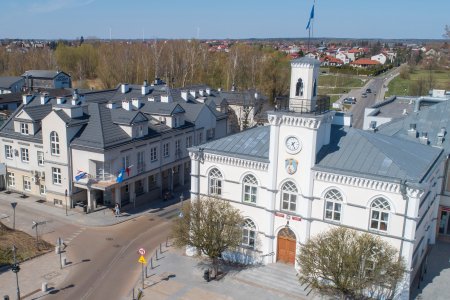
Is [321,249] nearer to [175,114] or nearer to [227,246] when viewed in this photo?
[227,246]

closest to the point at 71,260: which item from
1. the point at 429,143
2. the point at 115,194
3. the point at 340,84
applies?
the point at 115,194

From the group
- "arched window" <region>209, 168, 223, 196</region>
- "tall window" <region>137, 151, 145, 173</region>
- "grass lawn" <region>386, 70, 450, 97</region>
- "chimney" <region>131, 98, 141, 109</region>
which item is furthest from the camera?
"grass lawn" <region>386, 70, 450, 97</region>

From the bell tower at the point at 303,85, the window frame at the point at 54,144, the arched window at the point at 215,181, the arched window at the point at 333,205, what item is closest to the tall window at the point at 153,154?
the window frame at the point at 54,144

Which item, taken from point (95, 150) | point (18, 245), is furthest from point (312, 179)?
point (18, 245)

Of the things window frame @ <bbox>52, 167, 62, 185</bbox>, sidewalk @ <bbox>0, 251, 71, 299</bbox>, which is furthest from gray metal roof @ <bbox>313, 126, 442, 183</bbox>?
window frame @ <bbox>52, 167, 62, 185</bbox>

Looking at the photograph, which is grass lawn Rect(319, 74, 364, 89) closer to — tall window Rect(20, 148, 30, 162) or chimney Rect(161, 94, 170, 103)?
chimney Rect(161, 94, 170, 103)

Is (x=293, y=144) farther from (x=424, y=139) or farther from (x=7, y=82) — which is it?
(x=7, y=82)
